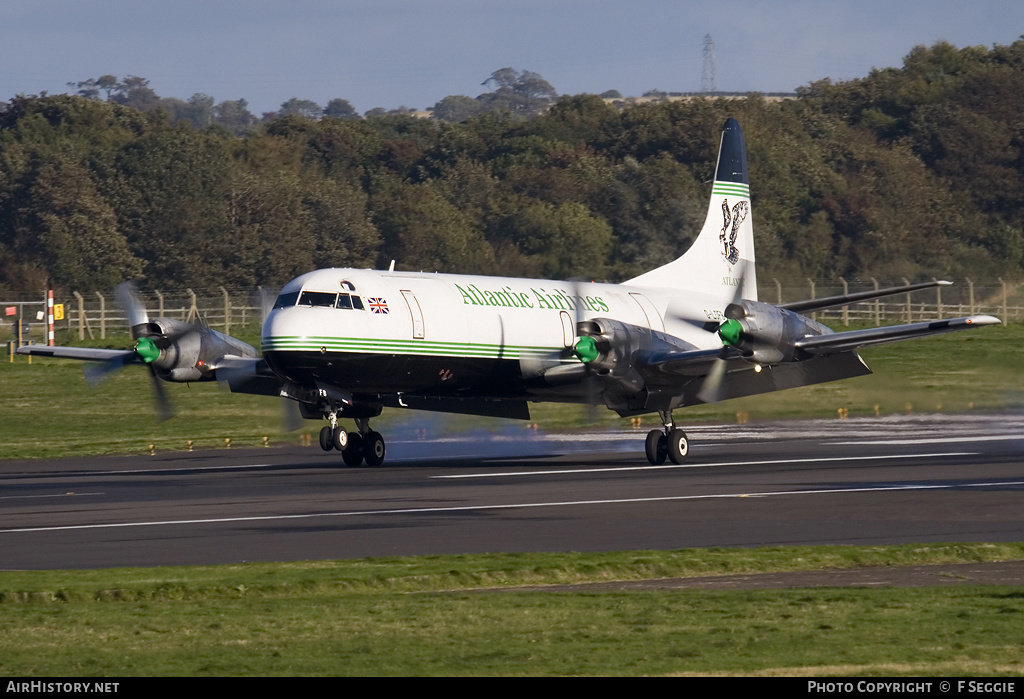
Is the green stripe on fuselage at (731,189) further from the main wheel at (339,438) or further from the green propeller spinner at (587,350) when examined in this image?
the main wheel at (339,438)

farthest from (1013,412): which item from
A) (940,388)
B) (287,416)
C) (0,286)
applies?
(0,286)

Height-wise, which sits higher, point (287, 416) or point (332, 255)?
point (332, 255)

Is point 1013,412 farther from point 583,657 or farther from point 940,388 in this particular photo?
point 583,657

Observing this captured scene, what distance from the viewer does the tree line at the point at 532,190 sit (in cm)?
8300

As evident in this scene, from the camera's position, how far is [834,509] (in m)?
19.8

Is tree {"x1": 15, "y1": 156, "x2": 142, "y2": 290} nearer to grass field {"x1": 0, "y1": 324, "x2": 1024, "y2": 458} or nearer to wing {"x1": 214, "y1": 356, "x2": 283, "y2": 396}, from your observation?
grass field {"x1": 0, "y1": 324, "x2": 1024, "y2": 458}

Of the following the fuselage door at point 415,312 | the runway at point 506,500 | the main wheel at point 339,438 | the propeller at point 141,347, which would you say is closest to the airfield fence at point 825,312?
the runway at point 506,500

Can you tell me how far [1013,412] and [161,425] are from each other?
24906 millimetres

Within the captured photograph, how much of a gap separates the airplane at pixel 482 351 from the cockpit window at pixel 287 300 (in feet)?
0.12

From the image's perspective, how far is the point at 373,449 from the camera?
30.5 meters

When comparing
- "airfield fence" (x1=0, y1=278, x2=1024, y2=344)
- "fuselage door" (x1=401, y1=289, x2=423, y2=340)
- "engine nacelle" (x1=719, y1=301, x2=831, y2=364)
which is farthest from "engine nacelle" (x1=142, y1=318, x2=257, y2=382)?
"airfield fence" (x1=0, y1=278, x2=1024, y2=344)

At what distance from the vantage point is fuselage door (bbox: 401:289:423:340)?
2883cm

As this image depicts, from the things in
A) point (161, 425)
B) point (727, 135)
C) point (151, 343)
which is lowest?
point (161, 425)

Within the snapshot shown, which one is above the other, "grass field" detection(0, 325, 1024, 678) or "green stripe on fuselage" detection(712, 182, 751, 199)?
"green stripe on fuselage" detection(712, 182, 751, 199)
